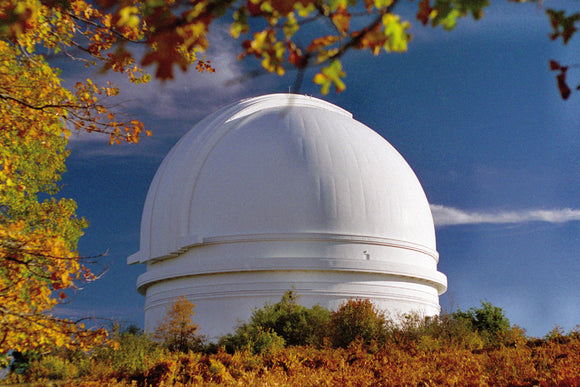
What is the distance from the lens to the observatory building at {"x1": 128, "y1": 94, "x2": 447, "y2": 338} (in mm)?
18125

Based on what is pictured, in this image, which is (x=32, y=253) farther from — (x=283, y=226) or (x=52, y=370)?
(x=283, y=226)

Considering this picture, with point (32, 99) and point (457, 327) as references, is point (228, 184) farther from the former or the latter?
point (32, 99)

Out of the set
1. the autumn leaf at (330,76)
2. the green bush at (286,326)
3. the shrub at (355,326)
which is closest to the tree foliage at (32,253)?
the autumn leaf at (330,76)

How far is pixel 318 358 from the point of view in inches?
389

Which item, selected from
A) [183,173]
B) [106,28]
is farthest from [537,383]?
[183,173]

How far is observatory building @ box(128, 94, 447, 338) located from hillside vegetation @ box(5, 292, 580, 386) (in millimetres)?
1433

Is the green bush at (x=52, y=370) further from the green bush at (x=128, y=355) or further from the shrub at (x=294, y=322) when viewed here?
the shrub at (x=294, y=322)

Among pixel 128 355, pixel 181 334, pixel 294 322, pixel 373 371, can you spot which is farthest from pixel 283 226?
pixel 373 371

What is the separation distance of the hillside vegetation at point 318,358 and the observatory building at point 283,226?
1433 mm

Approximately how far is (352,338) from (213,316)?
19.2 ft

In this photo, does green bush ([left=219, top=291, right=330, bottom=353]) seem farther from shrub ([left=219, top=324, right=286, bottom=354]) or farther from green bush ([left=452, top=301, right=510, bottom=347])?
green bush ([left=452, top=301, right=510, bottom=347])

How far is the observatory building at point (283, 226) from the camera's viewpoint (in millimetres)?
18125

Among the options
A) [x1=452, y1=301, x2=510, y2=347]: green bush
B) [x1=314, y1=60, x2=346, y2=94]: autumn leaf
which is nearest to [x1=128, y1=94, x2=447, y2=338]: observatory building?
[x1=452, y1=301, x2=510, y2=347]: green bush

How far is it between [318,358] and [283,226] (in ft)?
29.1
